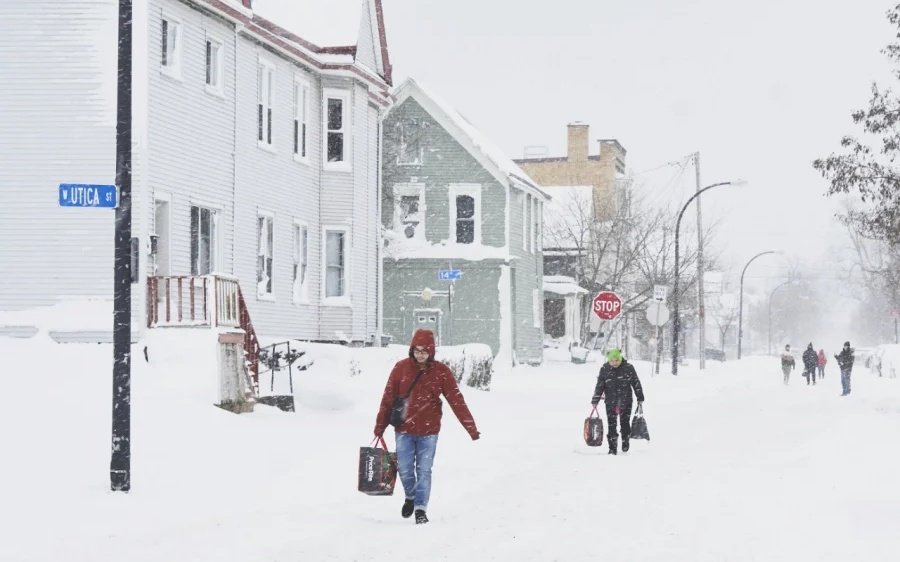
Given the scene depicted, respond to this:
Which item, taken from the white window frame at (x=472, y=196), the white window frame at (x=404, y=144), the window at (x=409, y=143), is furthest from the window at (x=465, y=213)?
the window at (x=409, y=143)

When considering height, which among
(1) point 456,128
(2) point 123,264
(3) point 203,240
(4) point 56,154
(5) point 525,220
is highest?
(1) point 456,128

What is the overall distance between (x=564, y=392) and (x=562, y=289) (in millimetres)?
19275

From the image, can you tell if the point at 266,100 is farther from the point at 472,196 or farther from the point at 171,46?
the point at 472,196

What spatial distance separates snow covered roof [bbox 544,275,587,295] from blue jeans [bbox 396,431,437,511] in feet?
143

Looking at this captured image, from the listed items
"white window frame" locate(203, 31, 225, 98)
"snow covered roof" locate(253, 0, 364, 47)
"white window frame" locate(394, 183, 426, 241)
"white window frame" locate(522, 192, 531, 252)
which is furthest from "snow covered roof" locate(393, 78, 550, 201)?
"white window frame" locate(203, 31, 225, 98)

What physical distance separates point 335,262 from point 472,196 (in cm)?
1433

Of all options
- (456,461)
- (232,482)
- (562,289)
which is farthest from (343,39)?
(562,289)

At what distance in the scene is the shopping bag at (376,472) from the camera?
11.9 metres

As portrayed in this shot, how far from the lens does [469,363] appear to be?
31.2 metres

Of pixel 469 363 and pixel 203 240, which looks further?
pixel 469 363

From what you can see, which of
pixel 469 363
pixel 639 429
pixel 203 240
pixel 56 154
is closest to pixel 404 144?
pixel 469 363

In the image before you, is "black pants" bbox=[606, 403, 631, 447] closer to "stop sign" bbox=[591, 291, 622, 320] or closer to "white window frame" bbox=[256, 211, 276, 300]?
"white window frame" bbox=[256, 211, 276, 300]

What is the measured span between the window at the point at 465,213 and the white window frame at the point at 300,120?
1569cm

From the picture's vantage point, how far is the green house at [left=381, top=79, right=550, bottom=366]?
4575 centimetres
